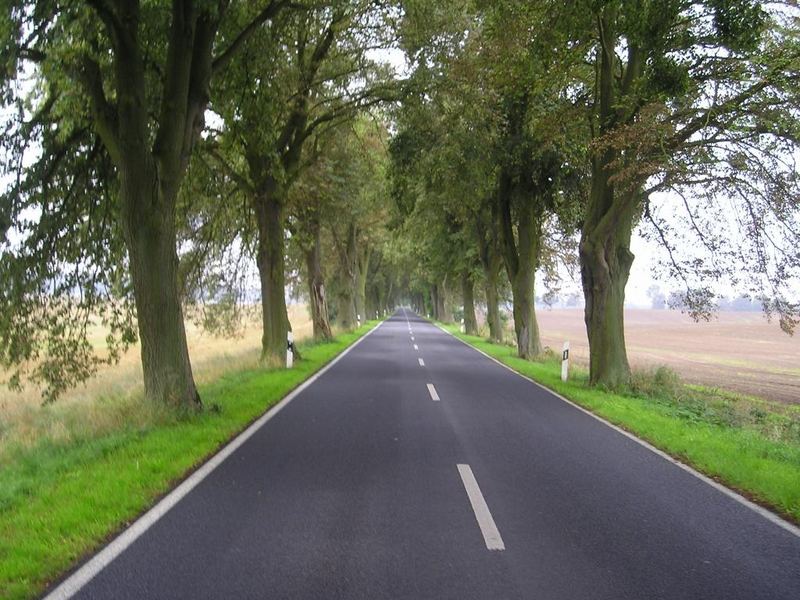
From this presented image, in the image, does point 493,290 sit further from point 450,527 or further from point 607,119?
point 450,527

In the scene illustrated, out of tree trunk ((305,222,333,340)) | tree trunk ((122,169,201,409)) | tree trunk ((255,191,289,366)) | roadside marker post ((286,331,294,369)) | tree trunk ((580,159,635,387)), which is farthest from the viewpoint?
tree trunk ((305,222,333,340))

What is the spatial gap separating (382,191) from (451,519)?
21.8m

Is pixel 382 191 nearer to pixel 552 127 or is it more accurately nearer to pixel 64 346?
pixel 552 127

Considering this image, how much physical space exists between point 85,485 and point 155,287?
4246 mm

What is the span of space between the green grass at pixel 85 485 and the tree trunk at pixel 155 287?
73 centimetres

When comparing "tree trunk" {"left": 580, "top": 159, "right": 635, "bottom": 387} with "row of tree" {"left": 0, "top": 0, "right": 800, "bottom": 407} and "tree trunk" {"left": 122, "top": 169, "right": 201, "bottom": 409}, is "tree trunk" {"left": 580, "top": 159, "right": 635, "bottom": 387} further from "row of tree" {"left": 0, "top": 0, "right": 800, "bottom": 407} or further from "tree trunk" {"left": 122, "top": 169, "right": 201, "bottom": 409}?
"tree trunk" {"left": 122, "top": 169, "right": 201, "bottom": 409}

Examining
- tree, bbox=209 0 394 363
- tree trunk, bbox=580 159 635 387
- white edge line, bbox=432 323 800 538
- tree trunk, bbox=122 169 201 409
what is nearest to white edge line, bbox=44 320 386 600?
tree trunk, bbox=122 169 201 409

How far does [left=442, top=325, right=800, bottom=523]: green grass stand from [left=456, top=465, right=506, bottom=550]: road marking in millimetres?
2788

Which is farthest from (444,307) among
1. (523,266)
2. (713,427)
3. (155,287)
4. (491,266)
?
(155,287)

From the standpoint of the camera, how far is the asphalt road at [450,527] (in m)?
4.20

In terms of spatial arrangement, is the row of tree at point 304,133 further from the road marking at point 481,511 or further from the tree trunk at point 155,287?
the road marking at point 481,511

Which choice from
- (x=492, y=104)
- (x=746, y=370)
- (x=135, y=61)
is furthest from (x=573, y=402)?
(x=746, y=370)

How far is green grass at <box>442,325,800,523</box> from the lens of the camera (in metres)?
6.95

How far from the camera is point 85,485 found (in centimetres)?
612
